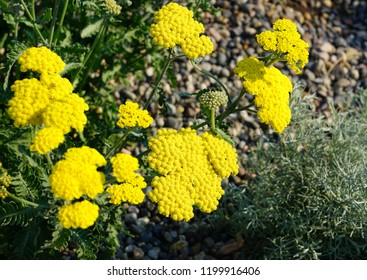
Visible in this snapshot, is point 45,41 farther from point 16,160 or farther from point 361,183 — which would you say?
point 361,183

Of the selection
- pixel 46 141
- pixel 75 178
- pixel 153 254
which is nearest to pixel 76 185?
pixel 75 178

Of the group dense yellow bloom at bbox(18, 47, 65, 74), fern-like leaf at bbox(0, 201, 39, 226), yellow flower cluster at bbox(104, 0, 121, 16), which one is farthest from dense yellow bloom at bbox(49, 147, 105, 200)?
yellow flower cluster at bbox(104, 0, 121, 16)

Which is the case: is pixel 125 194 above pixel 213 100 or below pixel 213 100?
below

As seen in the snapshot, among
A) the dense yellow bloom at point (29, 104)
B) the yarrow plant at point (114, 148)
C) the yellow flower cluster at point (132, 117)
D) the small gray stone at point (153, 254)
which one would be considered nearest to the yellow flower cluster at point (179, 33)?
the yarrow plant at point (114, 148)

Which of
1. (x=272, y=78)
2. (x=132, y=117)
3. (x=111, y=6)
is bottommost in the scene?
(x=132, y=117)

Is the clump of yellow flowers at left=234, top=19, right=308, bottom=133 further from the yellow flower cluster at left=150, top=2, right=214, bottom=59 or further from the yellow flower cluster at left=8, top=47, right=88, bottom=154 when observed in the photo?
the yellow flower cluster at left=8, top=47, right=88, bottom=154

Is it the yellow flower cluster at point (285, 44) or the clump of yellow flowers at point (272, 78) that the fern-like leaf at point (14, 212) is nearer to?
the clump of yellow flowers at point (272, 78)

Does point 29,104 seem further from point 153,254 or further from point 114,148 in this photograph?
point 153,254

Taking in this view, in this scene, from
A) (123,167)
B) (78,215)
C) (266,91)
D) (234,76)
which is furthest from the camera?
(234,76)
